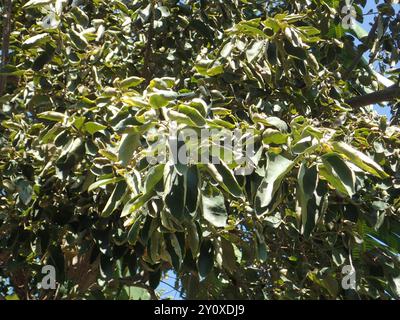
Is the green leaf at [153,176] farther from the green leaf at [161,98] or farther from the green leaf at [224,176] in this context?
the green leaf at [161,98]

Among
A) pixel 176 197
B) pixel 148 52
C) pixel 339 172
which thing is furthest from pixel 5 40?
pixel 339 172

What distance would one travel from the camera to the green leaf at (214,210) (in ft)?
8.10

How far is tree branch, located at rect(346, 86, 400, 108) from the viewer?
430cm

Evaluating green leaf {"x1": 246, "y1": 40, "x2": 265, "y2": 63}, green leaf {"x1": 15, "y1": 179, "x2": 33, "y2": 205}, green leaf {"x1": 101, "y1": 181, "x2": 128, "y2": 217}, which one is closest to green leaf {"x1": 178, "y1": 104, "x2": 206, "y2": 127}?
green leaf {"x1": 101, "y1": 181, "x2": 128, "y2": 217}

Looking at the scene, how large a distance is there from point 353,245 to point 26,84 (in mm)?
1891

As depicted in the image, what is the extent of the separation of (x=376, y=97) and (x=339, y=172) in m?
2.06

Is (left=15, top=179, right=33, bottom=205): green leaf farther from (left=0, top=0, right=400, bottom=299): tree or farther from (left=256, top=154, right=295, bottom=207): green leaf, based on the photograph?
(left=256, top=154, right=295, bottom=207): green leaf

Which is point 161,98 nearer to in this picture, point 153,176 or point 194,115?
point 194,115

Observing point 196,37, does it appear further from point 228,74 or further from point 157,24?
point 228,74

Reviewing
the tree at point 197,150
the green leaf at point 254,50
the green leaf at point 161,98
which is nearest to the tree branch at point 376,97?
the tree at point 197,150

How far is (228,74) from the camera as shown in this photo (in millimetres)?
3650

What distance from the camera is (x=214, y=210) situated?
8.21 feet
